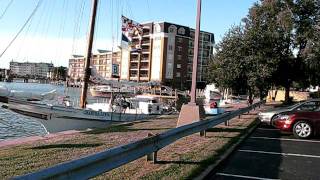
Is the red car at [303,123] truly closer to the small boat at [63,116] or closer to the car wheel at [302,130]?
the car wheel at [302,130]

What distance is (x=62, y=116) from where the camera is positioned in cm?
2398

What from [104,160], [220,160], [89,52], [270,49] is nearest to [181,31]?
[270,49]

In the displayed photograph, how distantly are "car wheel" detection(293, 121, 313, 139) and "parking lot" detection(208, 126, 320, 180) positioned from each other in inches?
10.7

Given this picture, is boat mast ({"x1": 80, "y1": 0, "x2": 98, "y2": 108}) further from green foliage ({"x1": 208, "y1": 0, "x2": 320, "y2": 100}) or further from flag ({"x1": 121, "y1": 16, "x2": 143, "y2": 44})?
green foliage ({"x1": 208, "y1": 0, "x2": 320, "y2": 100})

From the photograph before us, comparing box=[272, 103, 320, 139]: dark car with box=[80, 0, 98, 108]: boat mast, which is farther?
box=[80, 0, 98, 108]: boat mast

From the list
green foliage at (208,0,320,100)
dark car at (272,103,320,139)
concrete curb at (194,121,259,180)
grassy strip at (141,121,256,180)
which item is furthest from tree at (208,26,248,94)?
grassy strip at (141,121,256,180)

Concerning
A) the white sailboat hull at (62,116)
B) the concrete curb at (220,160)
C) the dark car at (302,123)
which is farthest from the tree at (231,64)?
the concrete curb at (220,160)

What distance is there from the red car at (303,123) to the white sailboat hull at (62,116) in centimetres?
1126

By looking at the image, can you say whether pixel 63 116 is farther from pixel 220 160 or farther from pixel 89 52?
pixel 220 160

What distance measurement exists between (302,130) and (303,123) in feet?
0.79

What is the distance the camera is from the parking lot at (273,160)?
941 centimetres

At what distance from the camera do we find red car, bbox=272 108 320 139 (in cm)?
1603

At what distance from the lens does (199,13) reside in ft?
53.2

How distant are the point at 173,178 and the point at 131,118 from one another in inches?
801
